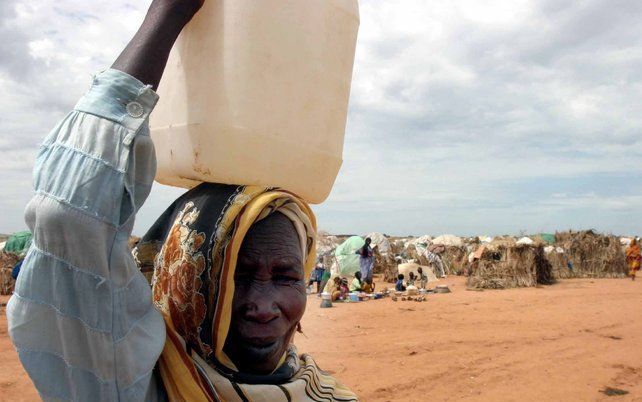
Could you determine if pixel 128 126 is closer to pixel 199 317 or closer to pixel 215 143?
pixel 215 143

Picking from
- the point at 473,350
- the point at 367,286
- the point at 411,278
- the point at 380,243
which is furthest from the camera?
the point at 380,243

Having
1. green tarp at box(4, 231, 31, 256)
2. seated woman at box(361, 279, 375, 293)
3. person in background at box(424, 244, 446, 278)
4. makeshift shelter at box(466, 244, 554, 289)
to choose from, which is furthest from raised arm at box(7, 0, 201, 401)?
person in background at box(424, 244, 446, 278)

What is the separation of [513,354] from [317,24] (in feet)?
21.8

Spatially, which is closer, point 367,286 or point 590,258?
point 367,286

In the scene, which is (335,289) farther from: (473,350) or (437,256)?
(437,256)

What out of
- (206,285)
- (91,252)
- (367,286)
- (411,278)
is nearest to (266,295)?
(206,285)

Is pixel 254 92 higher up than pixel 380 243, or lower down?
lower down

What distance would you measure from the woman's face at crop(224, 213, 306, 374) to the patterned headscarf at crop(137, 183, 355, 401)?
34mm

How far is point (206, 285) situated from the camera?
3.95 feet

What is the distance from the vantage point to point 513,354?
22.5 feet

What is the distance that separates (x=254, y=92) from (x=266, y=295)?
513 mm

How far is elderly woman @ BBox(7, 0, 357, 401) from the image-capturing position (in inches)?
34.4

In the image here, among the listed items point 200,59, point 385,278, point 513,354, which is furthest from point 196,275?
point 385,278

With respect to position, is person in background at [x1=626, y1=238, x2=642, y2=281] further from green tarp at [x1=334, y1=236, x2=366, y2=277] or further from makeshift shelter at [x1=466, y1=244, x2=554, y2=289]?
green tarp at [x1=334, y1=236, x2=366, y2=277]
